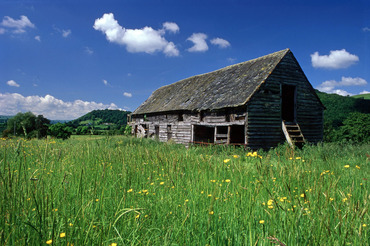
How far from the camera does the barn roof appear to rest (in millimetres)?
14453

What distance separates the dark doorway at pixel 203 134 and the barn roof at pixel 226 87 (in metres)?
1.79

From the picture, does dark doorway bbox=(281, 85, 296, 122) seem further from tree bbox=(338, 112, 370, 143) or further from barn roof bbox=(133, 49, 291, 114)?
tree bbox=(338, 112, 370, 143)

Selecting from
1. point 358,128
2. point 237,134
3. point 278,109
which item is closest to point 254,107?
point 278,109

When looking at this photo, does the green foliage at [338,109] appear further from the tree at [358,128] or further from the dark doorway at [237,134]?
the dark doorway at [237,134]

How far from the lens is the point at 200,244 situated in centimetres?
162

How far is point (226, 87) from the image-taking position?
55.2ft

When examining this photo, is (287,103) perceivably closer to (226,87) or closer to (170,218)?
(226,87)

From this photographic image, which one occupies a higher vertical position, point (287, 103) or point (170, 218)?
point (287, 103)

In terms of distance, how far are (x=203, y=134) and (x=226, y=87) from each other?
13.7 feet

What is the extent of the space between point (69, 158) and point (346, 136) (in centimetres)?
3105

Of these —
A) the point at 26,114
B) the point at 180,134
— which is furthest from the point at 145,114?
the point at 26,114

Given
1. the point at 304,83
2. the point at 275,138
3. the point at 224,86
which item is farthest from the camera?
the point at 224,86

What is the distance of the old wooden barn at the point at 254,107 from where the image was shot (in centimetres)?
1393

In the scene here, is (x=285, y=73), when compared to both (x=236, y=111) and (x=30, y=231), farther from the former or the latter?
(x=30, y=231)
